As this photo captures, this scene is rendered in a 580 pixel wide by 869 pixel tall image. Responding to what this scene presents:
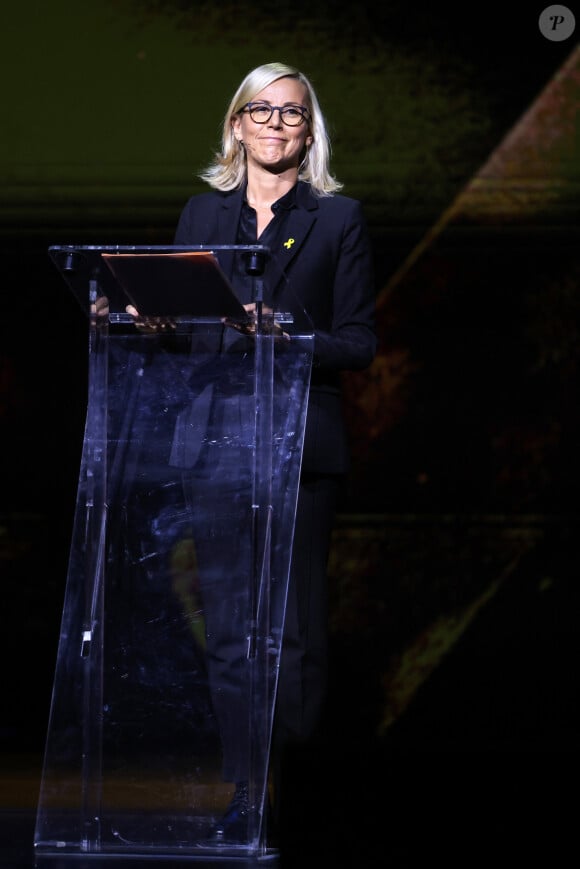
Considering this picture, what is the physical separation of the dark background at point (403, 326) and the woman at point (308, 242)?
1299 millimetres

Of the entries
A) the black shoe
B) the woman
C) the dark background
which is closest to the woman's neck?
the woman

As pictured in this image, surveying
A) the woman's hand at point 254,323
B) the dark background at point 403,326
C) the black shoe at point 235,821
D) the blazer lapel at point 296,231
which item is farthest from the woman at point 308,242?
the dark background at point 403,326

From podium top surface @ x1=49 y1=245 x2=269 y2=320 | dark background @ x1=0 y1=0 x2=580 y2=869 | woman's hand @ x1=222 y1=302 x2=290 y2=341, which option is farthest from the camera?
dark background @ x1=0 y1=0 x2=580 y2=869

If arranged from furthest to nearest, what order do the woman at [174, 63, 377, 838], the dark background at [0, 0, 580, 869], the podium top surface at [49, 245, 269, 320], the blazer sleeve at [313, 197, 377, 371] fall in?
the dark background at [0, 0, 580, 869]
the blazer sleeve at [313, 197, 377, 371]
the woman at [174, 63, 377, 838]
the podium top surface at [49, 245, 269, 320]

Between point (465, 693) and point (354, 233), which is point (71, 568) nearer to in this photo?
point (354, 233)

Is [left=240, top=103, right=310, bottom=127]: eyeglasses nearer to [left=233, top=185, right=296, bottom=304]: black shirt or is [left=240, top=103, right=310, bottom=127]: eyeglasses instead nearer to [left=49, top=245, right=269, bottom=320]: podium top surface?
[left=233, top=185, right=296, bottom=304]: black shirt

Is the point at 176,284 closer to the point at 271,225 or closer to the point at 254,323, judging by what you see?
the point at 254,323

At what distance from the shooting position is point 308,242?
8.93 feet

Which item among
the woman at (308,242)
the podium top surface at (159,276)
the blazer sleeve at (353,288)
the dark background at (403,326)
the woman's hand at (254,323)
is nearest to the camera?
the podium top surface at (159,276)

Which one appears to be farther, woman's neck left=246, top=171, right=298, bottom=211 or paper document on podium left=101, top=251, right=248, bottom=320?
woman's neck left=246, top=171, right=298, bottom=211

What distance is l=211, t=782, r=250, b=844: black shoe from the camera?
2252 millimetres

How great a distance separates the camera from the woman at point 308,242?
2607 millimetres

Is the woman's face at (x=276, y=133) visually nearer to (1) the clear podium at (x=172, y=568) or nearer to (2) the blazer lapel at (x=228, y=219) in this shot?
(2) the blazer lapel at (x=228, y=219)

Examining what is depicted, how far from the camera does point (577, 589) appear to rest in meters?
4.04
